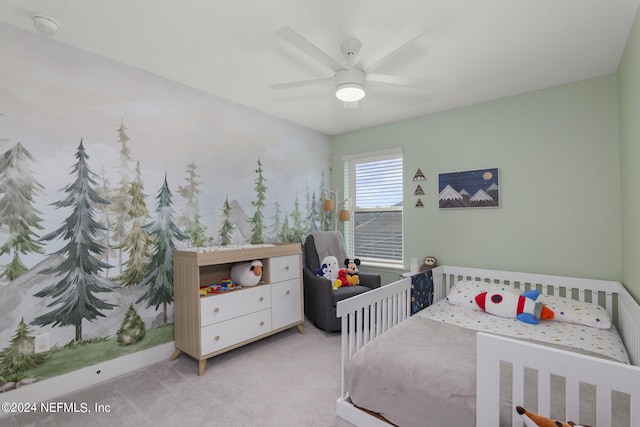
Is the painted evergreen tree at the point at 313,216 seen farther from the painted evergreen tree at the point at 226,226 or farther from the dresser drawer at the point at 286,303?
the painted evergreen tree at the point at 226,226

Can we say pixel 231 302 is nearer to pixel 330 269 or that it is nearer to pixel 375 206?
pixel 330 269

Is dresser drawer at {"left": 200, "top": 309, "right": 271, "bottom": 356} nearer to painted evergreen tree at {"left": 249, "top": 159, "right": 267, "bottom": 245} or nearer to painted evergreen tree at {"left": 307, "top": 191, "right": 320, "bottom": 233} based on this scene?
painted evergreen tree at {"left": 249, "top": 159, "right": 267, "bottom": 245}

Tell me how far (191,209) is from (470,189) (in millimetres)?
2842

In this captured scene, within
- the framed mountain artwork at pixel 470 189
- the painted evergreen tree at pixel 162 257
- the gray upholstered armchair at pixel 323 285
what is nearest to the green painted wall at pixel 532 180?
the framed mountain artwork at pixel 470 189

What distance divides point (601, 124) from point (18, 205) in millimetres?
4434

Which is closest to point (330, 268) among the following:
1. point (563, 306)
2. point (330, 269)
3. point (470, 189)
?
point (330, 269)

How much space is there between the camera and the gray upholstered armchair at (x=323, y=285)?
10.4 feet

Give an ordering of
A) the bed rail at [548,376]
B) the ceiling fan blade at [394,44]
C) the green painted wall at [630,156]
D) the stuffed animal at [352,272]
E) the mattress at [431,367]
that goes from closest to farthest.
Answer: the bed rail at [548,376]
the mattress at [431,367]
the ceiling fan blade at [394,44]
the green painted wall at [630,156]
the stuffed animal at [352,272]

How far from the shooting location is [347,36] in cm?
200

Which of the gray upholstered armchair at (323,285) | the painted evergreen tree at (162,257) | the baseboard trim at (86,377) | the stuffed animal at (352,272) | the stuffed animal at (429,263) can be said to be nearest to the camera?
the baseboard trim at (86,377)

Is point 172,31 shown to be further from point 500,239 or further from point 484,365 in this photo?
point 500,239

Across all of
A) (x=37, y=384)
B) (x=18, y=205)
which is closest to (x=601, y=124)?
(x=18, y=205)

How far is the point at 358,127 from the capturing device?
407 cm

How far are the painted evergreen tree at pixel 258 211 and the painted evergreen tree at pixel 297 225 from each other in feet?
1.57
